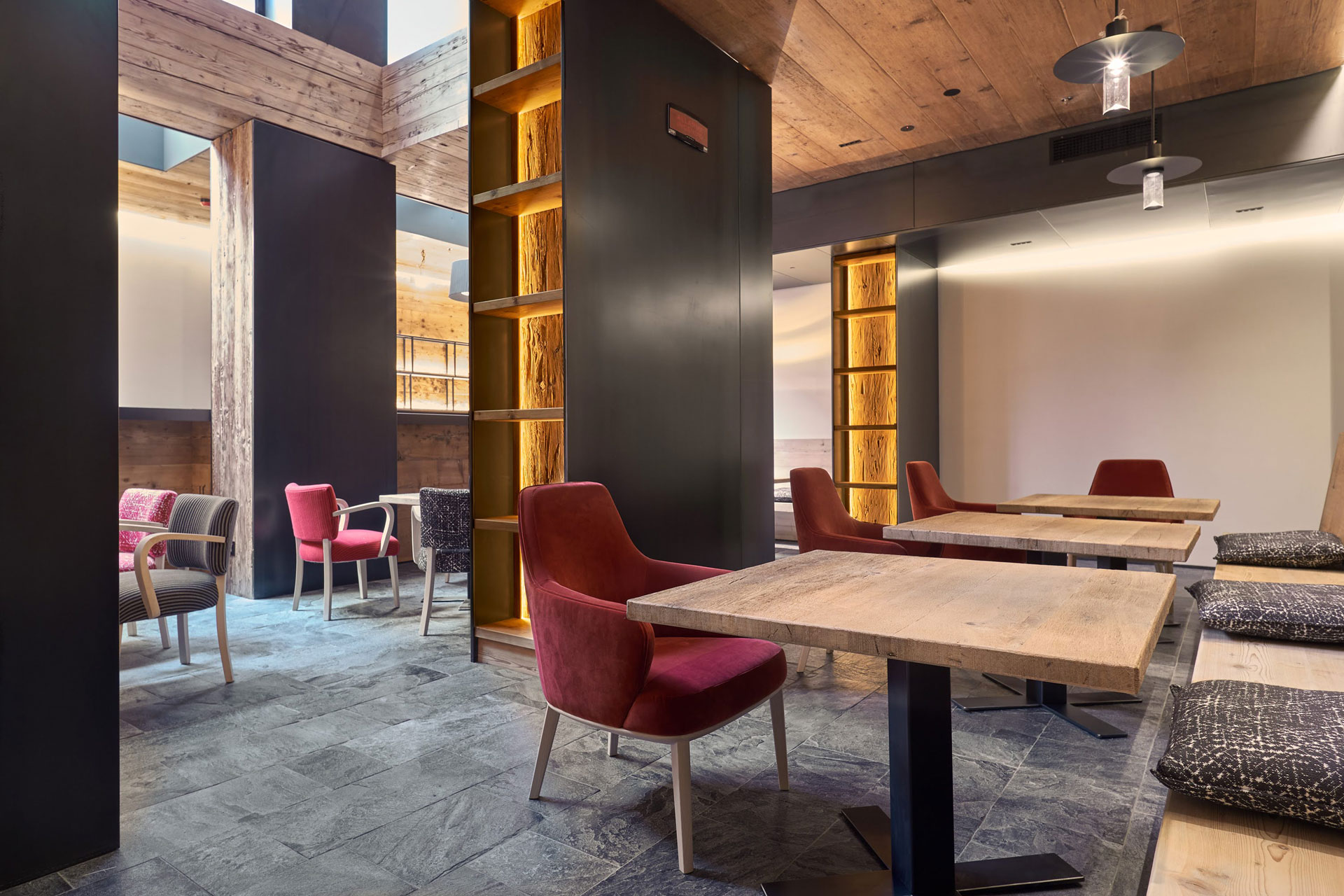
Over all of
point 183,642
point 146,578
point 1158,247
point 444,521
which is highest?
point 1158,247

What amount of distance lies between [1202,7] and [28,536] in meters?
5.41

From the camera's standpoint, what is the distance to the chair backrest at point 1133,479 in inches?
194

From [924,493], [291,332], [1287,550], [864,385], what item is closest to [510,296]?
[924,493]

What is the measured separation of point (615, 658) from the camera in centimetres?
184

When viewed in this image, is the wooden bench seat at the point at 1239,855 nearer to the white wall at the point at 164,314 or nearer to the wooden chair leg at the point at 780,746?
the wooden chair leg at the point at 780,746

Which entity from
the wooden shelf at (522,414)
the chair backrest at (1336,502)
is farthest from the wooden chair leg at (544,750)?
the chair backrest at (1336,502)

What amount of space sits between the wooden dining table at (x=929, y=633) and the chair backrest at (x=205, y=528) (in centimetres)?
262

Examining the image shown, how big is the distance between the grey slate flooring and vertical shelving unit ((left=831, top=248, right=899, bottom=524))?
3342 millimetres

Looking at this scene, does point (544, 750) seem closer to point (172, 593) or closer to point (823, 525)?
point (823, 525)

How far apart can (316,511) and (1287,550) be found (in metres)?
4.91

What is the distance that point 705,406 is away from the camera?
4.15 metres

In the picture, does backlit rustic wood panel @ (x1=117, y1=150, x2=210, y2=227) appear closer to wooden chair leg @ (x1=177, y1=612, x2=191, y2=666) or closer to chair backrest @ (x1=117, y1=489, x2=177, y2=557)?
chair backrest @ (x1=117, y1=489, x2=177, y2=557)

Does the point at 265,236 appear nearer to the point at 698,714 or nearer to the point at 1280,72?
the point at 698,714

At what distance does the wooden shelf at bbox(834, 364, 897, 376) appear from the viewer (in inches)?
261
